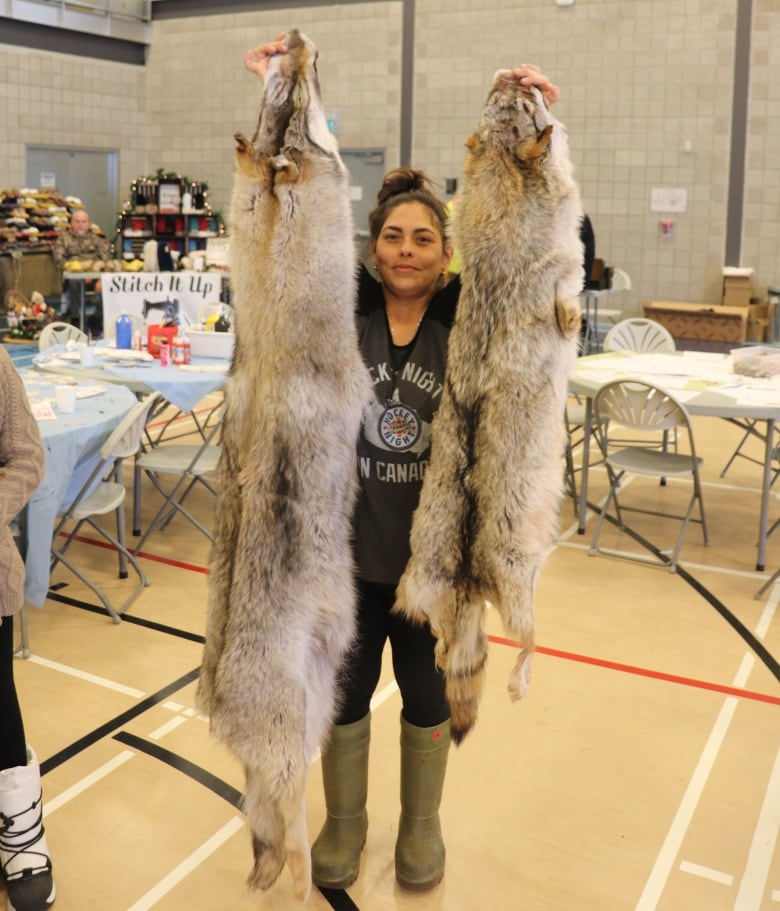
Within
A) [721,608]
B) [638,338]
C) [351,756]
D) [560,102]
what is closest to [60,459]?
[351,756]

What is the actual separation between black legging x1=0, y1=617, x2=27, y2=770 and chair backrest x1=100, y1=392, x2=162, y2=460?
5.95 ft

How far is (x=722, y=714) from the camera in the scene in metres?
3.60

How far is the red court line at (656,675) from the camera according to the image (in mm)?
3750

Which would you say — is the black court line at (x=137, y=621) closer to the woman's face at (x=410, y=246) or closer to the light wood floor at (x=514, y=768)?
the light wood floor at (x=514, y=768)

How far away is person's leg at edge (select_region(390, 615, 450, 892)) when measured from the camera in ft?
7.92

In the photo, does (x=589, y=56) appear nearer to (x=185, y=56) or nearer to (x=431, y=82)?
(x=431, y=82)

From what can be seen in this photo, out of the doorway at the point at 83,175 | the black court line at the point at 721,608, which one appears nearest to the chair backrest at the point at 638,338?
the black court line at the point at 721,608

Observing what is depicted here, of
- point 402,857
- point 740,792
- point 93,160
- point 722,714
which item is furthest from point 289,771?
point 93,160

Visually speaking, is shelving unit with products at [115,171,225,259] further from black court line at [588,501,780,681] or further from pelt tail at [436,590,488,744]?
pelt tail at [436,590,488,744]

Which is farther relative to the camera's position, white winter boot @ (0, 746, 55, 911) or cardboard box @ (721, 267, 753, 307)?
cardboard box @ (721, 267, 753, 307)

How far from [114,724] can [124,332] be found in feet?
10.8

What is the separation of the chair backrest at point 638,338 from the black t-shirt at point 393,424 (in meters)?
5.08

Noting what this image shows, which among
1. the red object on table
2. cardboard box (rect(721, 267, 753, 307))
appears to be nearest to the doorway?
cardboard box (rect(721, 267, 753, 307))

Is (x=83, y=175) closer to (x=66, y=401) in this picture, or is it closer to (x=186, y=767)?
(x=66, y=401)
